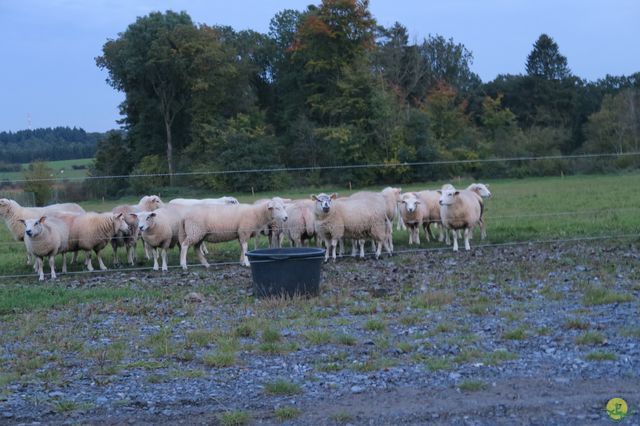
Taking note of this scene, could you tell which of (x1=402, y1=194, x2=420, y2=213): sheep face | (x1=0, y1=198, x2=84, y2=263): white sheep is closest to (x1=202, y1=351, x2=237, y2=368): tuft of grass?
(x1=402, y1=194, x2=420, y2=213): sheep face

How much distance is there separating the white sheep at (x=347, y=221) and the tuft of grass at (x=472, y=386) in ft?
32.4

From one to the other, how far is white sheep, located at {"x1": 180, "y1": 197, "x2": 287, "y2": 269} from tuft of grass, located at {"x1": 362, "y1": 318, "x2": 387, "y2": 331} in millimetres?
7037

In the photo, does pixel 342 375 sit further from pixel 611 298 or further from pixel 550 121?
pixel 550 121

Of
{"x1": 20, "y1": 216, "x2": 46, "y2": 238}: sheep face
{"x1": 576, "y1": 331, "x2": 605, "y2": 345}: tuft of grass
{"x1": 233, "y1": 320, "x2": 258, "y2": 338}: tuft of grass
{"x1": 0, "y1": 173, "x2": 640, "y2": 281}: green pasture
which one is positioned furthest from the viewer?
{"x1": 0, "y1": 173, "x2": 640, "y2": 281}: green pasture

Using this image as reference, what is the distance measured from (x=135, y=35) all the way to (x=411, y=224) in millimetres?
38862

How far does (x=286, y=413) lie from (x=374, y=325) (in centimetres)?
343

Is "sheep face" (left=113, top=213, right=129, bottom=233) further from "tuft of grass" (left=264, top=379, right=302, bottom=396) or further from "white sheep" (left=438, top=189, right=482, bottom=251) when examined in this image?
"tuft of grass" (left=264, top=379, right=302, bottom=396)

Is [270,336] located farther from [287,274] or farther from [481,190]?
[481,190]

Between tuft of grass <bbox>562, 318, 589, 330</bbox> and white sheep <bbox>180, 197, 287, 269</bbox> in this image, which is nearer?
tuft of grass <bbox>562, 318, 589, 330</bbox>

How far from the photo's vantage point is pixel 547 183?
3189 centimetres

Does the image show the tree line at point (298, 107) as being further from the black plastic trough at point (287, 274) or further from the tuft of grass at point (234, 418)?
the tuft of grass at point (234, 418)

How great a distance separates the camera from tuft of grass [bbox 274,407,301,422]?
6386 millimetres

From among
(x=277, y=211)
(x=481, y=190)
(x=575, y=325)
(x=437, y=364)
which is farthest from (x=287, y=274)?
(x=481, y=190)

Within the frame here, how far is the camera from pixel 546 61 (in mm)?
80188
